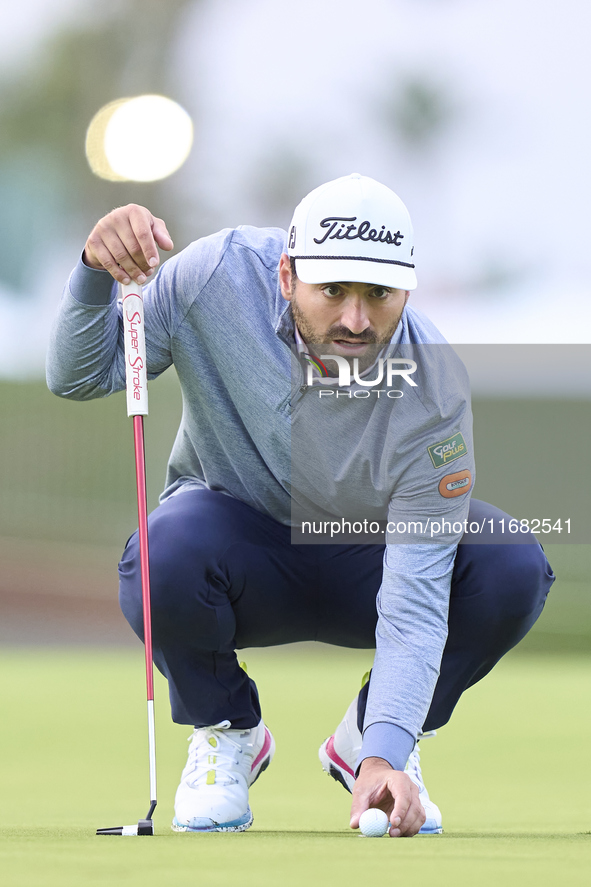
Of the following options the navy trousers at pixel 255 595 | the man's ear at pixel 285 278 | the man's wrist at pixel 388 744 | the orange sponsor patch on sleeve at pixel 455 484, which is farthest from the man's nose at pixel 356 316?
the man's wrist at pixel 388 744

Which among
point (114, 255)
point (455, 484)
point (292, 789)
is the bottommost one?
point (292, 789)

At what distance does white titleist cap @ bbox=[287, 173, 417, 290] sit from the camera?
1.22m

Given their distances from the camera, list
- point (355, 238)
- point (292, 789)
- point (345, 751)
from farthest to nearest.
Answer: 1. point (292, 789)
2. point (345, 751)
3. point (355, 238)

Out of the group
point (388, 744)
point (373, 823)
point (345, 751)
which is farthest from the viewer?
point (345, 751)

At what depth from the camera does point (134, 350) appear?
126cm

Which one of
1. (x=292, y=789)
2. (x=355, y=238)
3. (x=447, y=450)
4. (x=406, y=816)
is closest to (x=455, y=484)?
(x=447, y=450)

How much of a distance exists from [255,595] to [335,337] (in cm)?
37

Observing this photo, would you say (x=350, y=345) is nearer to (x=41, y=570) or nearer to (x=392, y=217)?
(x=392, y=217)

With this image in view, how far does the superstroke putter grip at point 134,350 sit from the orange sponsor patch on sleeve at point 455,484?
14.6 inches

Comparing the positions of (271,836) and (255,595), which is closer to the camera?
(271,836)

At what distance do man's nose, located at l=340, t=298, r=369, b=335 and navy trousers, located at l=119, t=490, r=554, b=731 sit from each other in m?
0.33

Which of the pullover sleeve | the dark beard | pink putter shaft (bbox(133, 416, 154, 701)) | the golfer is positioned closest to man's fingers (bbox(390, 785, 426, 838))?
the golfer

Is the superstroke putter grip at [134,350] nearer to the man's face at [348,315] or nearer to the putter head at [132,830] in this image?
the man's face at [348,315]

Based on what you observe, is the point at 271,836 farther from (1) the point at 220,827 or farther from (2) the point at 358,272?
(2) the point at 358,272
